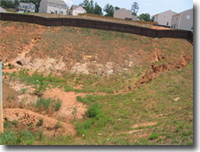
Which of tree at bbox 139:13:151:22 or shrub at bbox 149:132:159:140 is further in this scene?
tree at bbox 139:13:151:22

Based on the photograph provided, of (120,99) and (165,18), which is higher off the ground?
(165,18)

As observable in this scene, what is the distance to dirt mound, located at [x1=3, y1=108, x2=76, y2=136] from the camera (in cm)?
825

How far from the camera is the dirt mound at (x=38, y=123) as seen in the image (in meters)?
8.25

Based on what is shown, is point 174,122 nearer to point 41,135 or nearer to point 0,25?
point 41,135

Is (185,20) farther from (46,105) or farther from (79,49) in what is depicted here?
(46,105)

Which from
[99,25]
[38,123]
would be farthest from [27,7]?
[38,123]

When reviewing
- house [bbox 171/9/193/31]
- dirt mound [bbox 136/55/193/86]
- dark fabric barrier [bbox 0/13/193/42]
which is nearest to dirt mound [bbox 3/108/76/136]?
dirt mound [bbox 136/55/193/86]

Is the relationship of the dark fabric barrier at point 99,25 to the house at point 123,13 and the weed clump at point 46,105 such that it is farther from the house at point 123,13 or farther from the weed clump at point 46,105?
the house at point 123,13

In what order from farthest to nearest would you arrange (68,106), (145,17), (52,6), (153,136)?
(145,17), (52,6), (68,106), (153,136)

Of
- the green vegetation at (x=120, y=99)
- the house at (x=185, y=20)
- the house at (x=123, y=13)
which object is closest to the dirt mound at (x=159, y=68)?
the green vegetation at (x=120, y=99)

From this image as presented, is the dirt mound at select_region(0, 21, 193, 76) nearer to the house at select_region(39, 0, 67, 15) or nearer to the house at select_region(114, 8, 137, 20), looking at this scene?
the house at select_region(39, 0, 67, 15)

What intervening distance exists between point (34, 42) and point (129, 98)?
42.0 feet

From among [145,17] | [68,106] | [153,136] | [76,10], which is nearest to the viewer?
[153,136]

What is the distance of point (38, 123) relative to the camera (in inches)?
339
